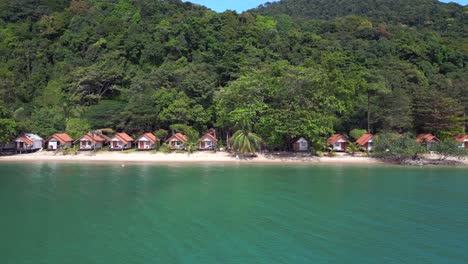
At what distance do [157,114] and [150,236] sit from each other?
36764 mm

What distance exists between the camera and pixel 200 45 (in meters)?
69.8

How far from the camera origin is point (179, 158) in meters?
44.5

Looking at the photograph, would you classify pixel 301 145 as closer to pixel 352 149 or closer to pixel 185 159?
pixel 352 149

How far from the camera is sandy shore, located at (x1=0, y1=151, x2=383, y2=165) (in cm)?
4372

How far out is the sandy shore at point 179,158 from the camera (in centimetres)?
4372

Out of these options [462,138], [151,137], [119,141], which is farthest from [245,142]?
[462,138]

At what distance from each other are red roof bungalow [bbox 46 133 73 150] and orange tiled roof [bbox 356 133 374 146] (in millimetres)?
42207

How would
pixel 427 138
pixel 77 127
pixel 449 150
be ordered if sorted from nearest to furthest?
pixel 449 150 < pixel 427 138 < pixel 77 127

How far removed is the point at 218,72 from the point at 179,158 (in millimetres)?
22278

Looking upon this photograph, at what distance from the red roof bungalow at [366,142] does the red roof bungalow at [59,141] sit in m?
42.2

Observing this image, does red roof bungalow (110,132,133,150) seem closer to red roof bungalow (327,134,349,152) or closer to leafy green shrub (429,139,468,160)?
red roof bungalow (327,134,349,152)

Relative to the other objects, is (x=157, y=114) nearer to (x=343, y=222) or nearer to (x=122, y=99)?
(x=122, y=99)

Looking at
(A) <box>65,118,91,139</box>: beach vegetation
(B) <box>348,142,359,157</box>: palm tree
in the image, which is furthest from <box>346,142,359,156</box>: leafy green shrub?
(A) <box>65,118,91,139</box>: beach vegetation

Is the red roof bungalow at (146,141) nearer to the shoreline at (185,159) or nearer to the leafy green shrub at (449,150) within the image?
the shoreline at (185,159)
